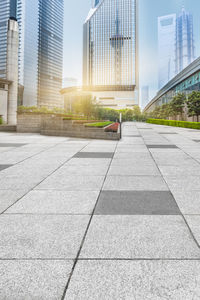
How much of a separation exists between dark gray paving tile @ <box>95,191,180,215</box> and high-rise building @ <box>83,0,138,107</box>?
576 ft

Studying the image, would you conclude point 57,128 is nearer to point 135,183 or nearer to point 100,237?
point 135,183

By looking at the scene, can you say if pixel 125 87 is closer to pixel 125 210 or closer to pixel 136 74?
pixel 136 74

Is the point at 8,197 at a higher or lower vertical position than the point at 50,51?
lower

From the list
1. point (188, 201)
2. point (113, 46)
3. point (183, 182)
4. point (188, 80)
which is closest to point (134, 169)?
point (183, 182)

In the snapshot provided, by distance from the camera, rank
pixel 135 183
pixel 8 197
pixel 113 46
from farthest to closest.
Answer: pixel 113 46 → pixel 135 183 → pixel 8 197

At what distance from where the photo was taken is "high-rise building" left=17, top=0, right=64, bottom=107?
Answer: 160 metres

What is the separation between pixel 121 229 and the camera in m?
3.31

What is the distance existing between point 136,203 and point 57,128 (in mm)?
16922

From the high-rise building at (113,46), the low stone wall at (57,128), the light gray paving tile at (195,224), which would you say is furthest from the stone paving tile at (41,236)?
the high-rise building at (113,46)

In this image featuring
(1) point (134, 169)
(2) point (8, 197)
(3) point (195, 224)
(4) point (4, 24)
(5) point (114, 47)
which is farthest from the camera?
(5) point (114, 47)

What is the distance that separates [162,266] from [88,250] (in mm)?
857

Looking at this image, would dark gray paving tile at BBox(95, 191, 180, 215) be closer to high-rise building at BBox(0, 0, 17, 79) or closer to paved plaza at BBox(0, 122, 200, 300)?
paved plaza at BBox(0, 122, 200, 300)

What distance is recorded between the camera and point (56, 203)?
4371 millimetres

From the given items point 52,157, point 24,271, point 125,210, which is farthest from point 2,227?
point 52,157
